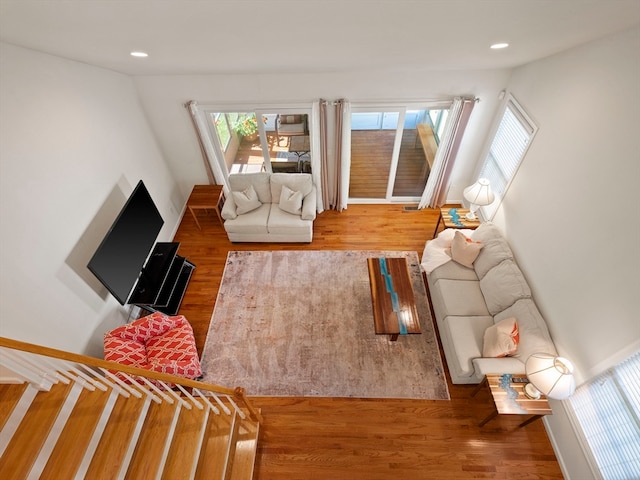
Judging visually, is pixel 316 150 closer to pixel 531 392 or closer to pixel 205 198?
pixel 205 198

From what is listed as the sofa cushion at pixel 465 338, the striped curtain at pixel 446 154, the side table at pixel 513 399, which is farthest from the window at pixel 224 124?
the side table at pixel 513 399

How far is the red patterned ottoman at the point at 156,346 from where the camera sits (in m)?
3.24

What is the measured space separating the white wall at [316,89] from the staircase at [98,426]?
3520mm

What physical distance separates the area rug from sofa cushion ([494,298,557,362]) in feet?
2.96

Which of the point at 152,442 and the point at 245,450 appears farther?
the point at 245,450

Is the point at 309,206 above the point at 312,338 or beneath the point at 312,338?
above

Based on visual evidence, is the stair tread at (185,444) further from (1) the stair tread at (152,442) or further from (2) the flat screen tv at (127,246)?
(2) the flat screen tv at (127,246)

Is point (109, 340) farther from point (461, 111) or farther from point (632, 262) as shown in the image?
point (461, 111)

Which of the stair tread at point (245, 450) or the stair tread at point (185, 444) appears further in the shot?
the stair tread at point (245, 450)

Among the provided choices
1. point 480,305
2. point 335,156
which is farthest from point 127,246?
point 480,305

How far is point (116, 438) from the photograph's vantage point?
2340 millimetres

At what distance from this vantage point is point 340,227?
525 centimetres

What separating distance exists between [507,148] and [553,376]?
9.74 ft

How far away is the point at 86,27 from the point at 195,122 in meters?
2.81
